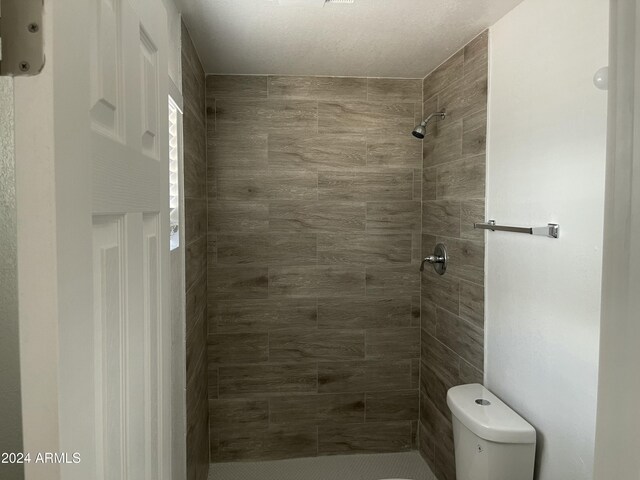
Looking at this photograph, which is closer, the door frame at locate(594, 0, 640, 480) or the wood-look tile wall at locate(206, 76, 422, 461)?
the door frame at locate(594, 0, 640, 480)

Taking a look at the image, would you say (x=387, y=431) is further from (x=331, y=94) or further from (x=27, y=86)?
(x=27, y=86)

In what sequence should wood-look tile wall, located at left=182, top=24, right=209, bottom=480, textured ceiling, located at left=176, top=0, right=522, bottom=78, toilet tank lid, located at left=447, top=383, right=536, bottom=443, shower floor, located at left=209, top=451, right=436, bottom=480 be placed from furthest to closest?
shower floor, located at left=209, top=451, right=436, bottom=480
wood-look tile wall, located at left=182, top=24, right=209, bottom=480
textured ceiling, located at left=176, top=0, right=522, bottom=78
toilet tank lid, located at left=447, top=383, right=536, bottom=443

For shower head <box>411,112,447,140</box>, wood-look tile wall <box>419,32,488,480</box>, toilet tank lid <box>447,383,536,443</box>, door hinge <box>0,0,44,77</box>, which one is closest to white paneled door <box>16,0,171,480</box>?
door hinge <box>0,0,44,77</box>

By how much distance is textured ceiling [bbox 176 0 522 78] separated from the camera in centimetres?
188

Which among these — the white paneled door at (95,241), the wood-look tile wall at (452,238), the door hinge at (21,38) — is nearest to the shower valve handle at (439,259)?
the wood-look tile wall at (452,238)

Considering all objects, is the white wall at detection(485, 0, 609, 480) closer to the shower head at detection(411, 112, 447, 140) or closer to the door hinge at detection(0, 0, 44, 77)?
the shower head at detection(411, 112, 447, 140)

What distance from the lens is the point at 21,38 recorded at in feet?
1.51

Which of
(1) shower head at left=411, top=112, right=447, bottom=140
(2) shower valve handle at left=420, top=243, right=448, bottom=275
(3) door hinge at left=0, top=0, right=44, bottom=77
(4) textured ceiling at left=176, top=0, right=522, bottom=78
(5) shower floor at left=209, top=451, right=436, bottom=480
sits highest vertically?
(4) textured ceiling at left=176, top=0, right=522, bottom=78


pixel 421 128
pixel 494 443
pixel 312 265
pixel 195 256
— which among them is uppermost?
pixel 421 128

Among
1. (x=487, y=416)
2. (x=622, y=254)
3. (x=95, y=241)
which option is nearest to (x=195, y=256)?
(x=487, y=416)

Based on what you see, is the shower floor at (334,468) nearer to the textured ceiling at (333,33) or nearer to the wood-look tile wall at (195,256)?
the wood-look tile wall at (195,256)

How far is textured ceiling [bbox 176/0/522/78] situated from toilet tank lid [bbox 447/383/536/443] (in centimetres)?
163

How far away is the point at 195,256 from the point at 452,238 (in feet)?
4.44

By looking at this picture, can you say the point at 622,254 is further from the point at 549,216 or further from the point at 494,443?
the point at 494,443
